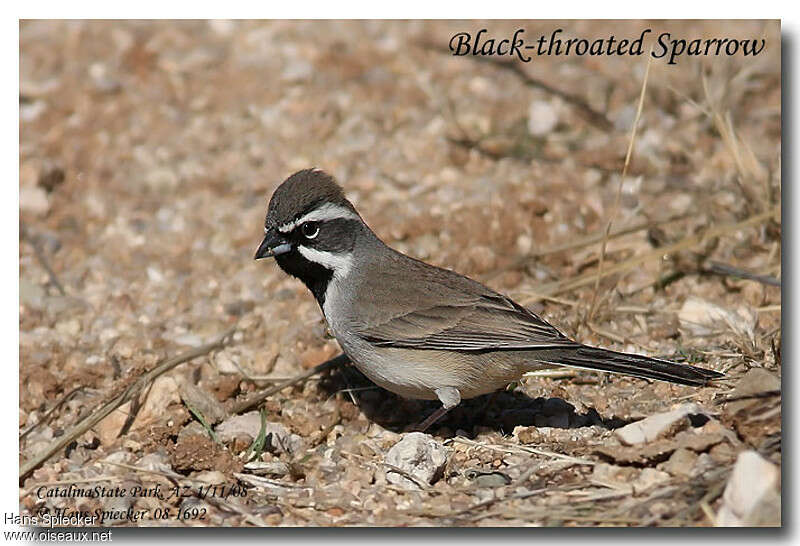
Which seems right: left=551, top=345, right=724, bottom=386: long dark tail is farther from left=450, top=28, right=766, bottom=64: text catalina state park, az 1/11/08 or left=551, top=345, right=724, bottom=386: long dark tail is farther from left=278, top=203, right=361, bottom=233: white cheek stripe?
left=450, top=28, right=766, bottom=64: text catalina state park, az 1/11/08

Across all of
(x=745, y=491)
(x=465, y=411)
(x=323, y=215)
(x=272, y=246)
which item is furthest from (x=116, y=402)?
(x=745, y=491)

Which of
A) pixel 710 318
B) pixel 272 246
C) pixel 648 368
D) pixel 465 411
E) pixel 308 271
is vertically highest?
pixel 272 246

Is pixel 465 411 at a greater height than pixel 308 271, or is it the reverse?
pixel 308 271

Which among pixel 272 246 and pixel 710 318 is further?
pixel 710 318

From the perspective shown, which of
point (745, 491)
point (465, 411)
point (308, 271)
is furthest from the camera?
point (465, 411)

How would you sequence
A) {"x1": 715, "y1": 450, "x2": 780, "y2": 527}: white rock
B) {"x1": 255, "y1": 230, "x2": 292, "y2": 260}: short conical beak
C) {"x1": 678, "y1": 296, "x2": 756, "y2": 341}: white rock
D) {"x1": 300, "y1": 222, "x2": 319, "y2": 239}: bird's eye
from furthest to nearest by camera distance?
{"x1": 678, "y1": 296, "x2": 756, "y2": 341}: white rock, {"x1": 300, "y1": 222, "x2": 319, "y2": 239}: bird's eye, {"x1": 255, "y1": 230, "x2": 292, "y2": 260}: short conical beak, {"x1": 715, "y1": 450, "x2": 780, "y2": 527}: white rock

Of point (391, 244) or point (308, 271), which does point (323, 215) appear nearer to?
point (308, 271)

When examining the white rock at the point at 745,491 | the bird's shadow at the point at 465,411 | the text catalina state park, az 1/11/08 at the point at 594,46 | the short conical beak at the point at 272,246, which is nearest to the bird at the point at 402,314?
the short conical beak at the point at 272,246

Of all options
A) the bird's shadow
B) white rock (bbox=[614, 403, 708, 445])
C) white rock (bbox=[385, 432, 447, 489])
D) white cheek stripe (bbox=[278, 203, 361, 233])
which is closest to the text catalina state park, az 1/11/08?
white cheek stripe (bbox=[278, 203, 361, 233])
